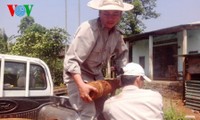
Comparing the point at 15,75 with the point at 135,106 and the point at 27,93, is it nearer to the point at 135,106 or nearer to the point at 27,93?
the point at 27,93

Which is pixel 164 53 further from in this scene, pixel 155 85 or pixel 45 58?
pixel 45 58

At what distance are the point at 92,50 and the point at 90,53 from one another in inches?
1.1

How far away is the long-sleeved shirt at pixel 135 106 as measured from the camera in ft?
7.97

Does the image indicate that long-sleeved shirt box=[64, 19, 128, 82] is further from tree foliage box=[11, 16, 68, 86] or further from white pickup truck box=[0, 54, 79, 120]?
tree foliage box=[11, 16, 68, 86]

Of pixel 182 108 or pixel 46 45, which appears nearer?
pixel 182 108

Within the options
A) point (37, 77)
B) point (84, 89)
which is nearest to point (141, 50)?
point (37, 77)

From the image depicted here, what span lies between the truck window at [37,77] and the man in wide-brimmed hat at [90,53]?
2.19 meters

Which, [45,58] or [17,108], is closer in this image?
[17,108]

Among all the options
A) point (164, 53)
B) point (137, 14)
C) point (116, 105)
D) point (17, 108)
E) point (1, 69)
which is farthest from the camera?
point (137, 14)

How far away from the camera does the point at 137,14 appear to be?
24.0 meters

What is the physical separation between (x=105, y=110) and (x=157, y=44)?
17851 millimetres

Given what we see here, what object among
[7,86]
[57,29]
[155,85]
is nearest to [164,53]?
[155,85]

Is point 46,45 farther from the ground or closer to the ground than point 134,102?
farther from the ground

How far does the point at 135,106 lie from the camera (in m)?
2.44
